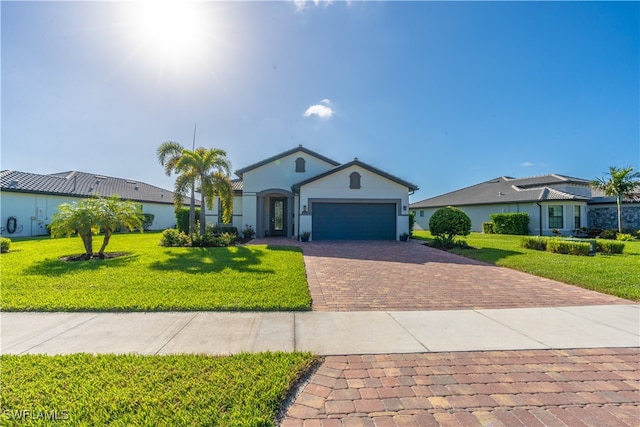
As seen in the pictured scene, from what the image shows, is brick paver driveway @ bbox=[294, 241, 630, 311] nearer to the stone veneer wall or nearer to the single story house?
the single story house

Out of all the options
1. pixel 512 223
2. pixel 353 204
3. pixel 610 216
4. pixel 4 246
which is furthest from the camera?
pixel 610 216

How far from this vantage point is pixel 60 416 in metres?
2.46

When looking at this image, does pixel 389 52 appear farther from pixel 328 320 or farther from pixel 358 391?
pixel 358 391

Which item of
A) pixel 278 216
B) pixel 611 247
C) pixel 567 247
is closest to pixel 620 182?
pixel 611 247

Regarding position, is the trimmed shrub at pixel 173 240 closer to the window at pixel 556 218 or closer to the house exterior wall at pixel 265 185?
the house exterior wall at pixel 265 185

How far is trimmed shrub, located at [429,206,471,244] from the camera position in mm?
15102

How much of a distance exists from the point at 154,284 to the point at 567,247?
1641cm

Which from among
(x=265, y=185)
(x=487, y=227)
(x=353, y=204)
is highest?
(x=265, y=185)

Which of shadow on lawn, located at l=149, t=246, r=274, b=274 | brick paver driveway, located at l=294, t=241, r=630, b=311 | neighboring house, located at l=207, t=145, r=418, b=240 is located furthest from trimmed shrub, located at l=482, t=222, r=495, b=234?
shadow on lawn, located at l=149, t=246, r=274, b=274

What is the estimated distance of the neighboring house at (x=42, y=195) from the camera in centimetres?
1844

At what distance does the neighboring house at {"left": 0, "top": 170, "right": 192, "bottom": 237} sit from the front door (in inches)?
237

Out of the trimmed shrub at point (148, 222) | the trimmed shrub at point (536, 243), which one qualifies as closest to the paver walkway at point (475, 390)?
the trimmed shrub at point (536, 243)

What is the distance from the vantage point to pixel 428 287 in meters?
7.25

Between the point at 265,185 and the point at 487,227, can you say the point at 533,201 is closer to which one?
the point at 487,227
